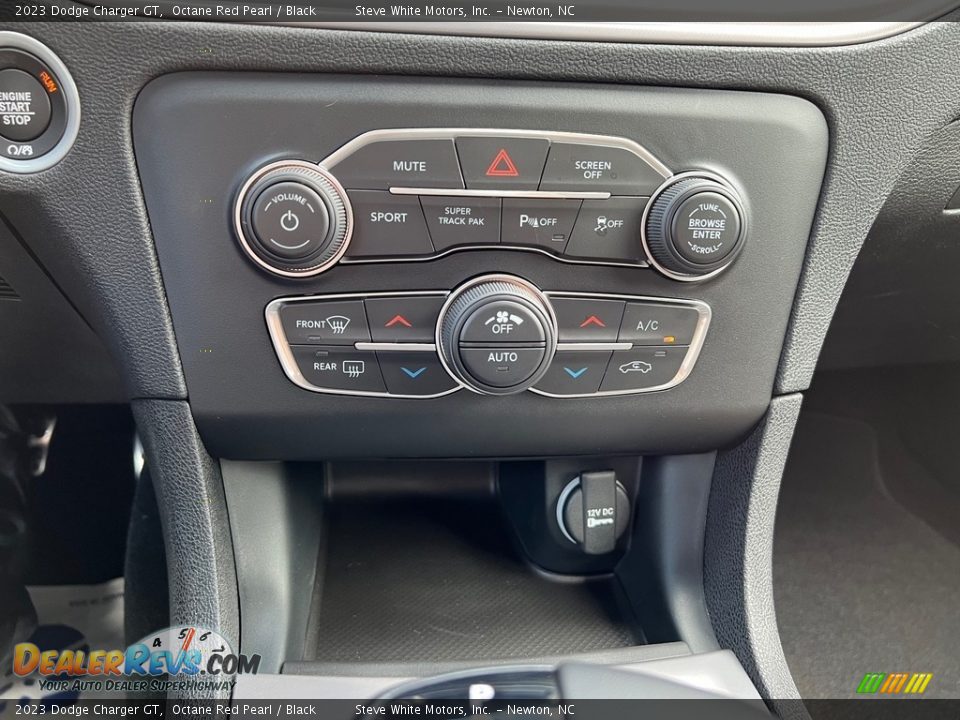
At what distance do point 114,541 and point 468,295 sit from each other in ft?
2.42

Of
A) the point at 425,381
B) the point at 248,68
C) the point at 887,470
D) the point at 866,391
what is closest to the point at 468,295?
the point at 425,381

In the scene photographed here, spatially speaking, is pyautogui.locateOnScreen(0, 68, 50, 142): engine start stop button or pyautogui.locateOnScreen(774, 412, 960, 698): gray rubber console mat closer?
pyautogui.locateOnScreen(0, 68, 50, 142): engine start stop button

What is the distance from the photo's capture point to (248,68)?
1.81ft

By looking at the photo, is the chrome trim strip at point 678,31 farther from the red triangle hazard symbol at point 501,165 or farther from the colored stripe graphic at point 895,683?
the colored stripe graphic at point 895,683

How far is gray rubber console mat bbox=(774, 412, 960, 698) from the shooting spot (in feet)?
3.57

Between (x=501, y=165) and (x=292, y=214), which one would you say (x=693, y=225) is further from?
(x=292, y=214)

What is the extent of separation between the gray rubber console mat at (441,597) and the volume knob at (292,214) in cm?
39

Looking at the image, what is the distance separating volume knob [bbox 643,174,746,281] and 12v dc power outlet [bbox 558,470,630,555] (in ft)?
0.92

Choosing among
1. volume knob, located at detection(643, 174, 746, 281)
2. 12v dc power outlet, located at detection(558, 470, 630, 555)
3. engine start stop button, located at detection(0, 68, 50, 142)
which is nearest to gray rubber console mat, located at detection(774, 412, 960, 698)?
12v dc power outlet, located at detection(558, 470, 630, 555)

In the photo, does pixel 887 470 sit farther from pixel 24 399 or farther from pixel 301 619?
pixel 24 399

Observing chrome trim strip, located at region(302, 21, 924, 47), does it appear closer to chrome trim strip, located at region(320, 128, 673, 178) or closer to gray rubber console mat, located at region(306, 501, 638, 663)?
chrome trim strip, located at region(320, 128, 673, 178)

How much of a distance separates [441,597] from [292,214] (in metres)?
0.44

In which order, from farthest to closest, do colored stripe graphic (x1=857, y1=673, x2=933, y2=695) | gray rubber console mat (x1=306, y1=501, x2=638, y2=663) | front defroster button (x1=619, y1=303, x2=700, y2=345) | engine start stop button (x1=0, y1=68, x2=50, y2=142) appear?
colored stripe graphic (x1=857, y1=673, x2=933, y2=695), gray rubber console mat (x1=306, y1=501, x2=638, y2=663), front defroster button (x1=619, y1=303, x2=700, y2=345), engine start stop button (x1=0, y1=68, x2=50, y2=142)

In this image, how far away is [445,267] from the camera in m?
0.60
